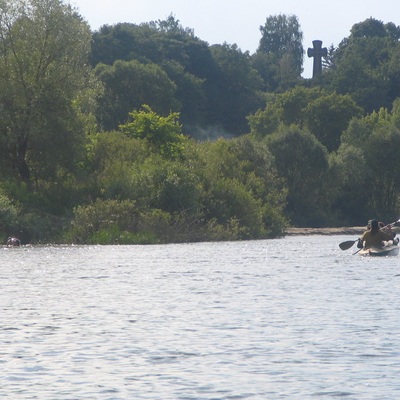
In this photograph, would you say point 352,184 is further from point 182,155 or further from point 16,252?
point 16,252

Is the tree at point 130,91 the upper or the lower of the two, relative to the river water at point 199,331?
upper

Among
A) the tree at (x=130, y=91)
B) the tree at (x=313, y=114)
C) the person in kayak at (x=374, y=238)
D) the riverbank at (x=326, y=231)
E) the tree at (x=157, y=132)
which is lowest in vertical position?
the riverbank at (x=326, y=231)

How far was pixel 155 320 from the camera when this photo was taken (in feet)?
79.9

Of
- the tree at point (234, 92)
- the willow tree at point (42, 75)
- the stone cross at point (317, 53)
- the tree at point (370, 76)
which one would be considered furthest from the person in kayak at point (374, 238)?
the stone cross at point (317, 53)

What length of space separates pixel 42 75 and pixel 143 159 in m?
8.37

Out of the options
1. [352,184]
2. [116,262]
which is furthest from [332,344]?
[352,184]

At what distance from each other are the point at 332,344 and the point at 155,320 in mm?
4891

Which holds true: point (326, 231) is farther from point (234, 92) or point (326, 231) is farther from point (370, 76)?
point (234, 92)

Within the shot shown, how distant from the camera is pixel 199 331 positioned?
2250 cm

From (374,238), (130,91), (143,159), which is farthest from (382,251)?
(130,91)

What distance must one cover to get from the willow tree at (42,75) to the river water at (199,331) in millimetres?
21438

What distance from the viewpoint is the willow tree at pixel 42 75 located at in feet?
201

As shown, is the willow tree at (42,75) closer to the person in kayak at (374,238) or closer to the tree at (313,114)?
the person in kayak at (374,238)

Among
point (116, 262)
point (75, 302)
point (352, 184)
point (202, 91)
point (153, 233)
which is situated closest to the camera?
point (75, 302)
